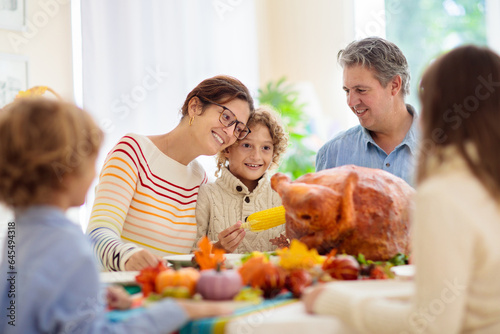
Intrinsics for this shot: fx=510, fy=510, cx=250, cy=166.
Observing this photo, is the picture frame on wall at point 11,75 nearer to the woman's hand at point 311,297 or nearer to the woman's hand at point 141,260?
the woman's hand at point 141,260

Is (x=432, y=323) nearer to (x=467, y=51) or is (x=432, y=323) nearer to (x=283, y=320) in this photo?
(x=283, y=320)

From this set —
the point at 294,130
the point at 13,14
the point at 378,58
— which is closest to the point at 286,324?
the point at 378,58

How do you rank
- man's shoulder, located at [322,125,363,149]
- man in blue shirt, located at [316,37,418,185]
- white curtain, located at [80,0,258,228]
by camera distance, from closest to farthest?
man in blue shirt, located at [316,37,418,185] → man's shoulder, located at [322,125,363,149] → white curtain, located at [80,0,258,228]

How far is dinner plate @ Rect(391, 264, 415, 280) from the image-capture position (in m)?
1.09

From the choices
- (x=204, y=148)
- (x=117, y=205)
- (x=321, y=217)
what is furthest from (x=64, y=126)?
(x=204, y=148)

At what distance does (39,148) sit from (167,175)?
1123 millimetres

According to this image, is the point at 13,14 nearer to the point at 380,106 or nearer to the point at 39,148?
the point at 380,106

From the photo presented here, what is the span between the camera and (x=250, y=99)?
2162 millimetres

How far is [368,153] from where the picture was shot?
225 centimetres

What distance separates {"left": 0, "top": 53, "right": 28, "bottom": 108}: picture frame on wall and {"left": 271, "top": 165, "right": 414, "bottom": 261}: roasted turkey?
236 centimetres

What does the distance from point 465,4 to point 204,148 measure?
316cm

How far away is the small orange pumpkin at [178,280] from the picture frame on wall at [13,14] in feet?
8.50

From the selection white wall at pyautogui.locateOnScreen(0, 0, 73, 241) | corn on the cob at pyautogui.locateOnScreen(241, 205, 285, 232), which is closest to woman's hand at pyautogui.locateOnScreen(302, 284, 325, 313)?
corn on the cob at pyautogui.locateOnScreen(241, 205, 285, 232)

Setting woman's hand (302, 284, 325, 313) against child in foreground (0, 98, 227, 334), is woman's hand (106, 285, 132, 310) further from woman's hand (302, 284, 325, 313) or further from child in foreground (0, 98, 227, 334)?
woman's hand (302, 284, 325, 313)
